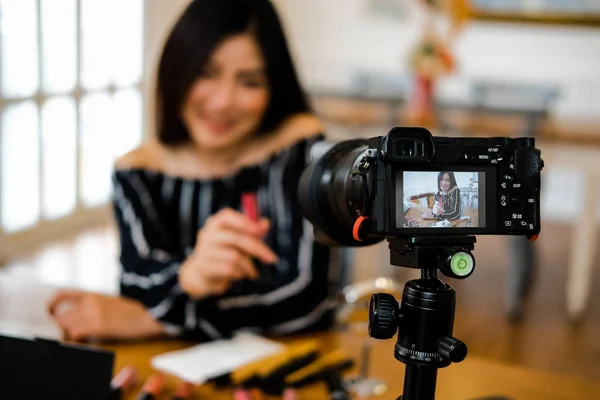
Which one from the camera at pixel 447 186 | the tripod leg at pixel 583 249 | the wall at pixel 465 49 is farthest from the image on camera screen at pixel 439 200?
the wall at pixel 465 49

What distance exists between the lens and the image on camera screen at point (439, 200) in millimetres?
590

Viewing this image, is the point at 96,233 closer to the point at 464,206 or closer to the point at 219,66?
the point at 219,66

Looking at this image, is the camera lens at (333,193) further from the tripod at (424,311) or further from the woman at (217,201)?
the woman at (217,201)

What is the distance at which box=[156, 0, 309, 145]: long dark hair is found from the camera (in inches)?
53.3

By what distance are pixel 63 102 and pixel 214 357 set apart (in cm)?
333

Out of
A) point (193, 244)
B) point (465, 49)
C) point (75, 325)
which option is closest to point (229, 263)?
point (75, 325)

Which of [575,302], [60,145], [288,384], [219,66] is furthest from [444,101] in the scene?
[288,384]

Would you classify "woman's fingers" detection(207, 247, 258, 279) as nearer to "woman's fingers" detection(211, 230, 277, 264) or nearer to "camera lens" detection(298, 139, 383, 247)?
"woman's fingers" detection(211, 230, 277, 264)

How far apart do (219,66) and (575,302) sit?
8.08 ft

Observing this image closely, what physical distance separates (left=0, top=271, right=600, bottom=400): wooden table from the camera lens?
23 centimetres

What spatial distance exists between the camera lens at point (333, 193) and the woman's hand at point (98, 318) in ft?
1.59

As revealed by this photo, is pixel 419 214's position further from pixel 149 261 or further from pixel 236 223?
pixel 149 261

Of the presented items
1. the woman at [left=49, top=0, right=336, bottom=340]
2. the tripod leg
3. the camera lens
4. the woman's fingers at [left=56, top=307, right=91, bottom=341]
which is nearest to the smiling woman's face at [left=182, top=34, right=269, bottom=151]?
the woman at [left=49, top=0, right=336, bottom=340]

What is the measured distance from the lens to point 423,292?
0.61 metres
